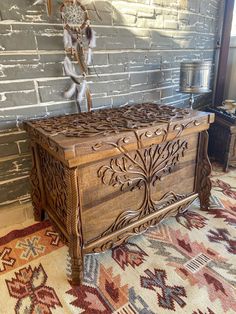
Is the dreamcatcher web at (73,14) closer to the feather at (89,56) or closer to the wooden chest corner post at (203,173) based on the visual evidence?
the feather at (89,56)

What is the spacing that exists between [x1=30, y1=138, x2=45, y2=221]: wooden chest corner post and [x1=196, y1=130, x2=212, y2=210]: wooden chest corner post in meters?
0.97

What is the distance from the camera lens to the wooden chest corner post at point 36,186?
51.6 inches

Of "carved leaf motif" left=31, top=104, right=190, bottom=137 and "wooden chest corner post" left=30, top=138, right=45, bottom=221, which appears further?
"wooden chest corner post" left=30, top=138, right=45, bottom=221

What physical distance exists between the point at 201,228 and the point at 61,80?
4.03 feet

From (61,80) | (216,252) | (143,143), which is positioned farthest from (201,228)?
(61,80)


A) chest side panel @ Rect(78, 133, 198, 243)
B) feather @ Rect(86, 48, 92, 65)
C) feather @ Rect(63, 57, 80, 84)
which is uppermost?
feather @ Rect(86, 48, 92, 65)

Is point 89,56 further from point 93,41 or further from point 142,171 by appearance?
point 142,171

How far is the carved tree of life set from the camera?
1090 mm

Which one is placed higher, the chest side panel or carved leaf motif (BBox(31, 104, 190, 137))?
carved leaf motif (BBox(31, 104, 190, 137))

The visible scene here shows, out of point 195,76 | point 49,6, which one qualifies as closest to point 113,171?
point 49,6

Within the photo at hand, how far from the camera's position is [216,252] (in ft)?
4.04

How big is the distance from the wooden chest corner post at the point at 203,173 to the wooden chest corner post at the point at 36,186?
3.17ft

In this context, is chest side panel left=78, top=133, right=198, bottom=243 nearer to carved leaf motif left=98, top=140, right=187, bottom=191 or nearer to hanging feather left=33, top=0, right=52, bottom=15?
carved leaf motif left=98, top=140, right=187, bottom=191

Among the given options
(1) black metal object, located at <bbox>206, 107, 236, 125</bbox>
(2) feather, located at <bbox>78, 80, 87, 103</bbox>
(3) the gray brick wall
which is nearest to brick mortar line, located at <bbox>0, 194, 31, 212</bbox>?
(3) the gray brick wall
